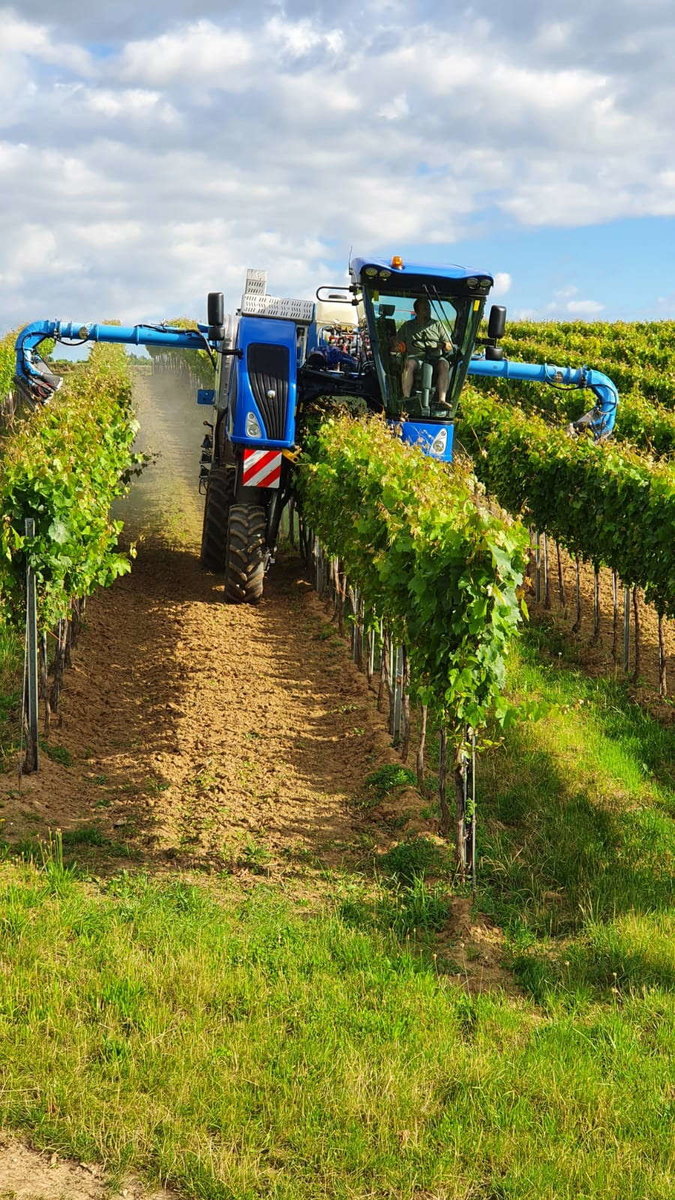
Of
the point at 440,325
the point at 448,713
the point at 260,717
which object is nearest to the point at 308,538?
the point at 440,325

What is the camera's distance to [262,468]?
11852 mm

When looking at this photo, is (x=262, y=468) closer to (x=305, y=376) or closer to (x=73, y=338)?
(x=305, y=376)

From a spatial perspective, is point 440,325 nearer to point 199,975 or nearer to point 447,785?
point 447,785

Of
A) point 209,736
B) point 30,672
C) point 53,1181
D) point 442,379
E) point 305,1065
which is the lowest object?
point 53,1181

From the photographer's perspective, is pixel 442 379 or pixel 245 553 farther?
pixel 245 553

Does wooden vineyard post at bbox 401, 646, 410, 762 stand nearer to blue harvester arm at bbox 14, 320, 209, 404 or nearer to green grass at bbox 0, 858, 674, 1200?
green grass at bbox 0, 858, 674, 1200

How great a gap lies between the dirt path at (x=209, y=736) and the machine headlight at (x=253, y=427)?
73.7 inches

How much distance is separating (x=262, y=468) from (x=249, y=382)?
0.88m

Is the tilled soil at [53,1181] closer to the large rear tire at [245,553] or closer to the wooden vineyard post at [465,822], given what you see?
the wooden vineyard post at [465,822]

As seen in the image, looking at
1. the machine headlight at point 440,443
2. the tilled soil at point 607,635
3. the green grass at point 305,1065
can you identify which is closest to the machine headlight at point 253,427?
the machine headlight at point 440,443

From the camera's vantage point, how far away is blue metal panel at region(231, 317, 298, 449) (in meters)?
11.7

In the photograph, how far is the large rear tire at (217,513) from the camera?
13.4 meters

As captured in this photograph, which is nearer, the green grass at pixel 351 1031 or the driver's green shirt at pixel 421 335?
the green grass at pixel 351 1031

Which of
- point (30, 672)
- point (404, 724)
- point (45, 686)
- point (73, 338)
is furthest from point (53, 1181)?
point (73, 338)
